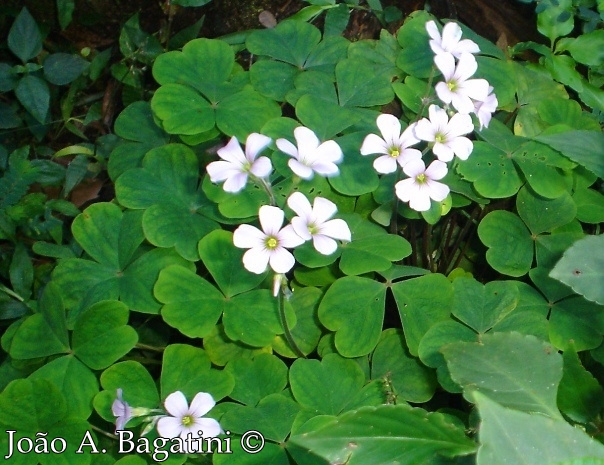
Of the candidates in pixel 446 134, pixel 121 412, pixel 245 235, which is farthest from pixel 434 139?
pixel 121 412

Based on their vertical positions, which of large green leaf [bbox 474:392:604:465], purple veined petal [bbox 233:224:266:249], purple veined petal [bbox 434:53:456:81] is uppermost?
purple veined petal [bbox 434:53:456:81]

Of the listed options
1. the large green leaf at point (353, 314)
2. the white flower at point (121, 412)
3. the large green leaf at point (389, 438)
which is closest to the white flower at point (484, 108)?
the large green leaf at point (353, 314)

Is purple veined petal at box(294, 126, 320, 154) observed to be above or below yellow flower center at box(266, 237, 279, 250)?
above

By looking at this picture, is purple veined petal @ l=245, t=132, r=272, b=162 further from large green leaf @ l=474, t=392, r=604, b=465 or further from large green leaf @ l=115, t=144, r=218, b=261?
large green leaf @ l=474, t=392, r=604, b=465

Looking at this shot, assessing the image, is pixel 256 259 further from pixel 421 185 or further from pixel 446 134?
pixel 446 134

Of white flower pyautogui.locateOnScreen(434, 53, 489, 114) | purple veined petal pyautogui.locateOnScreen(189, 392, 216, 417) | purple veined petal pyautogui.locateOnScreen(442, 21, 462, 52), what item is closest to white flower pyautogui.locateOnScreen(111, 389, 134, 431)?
purple veined petal pyautogui.locateOnScreen(189, 392, 216, 417)

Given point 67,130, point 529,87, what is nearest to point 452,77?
point 529,87
